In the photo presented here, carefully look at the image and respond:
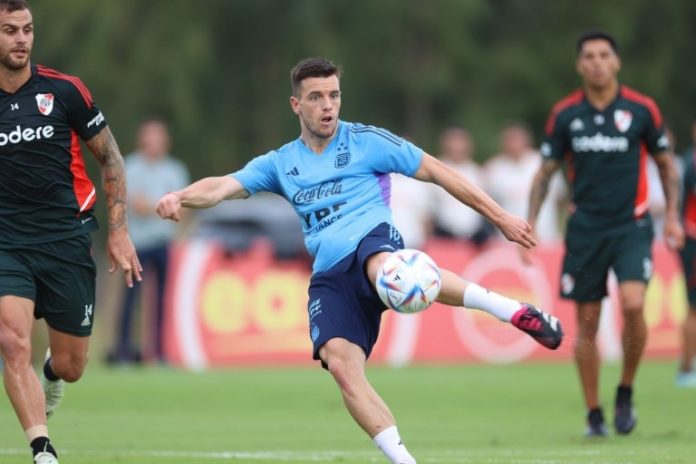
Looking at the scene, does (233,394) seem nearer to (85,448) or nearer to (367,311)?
(85,448)

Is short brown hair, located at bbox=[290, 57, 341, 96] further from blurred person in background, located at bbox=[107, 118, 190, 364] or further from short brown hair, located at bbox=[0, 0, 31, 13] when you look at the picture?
blurred person in background, located at bbox=[107, 118, 190, 364]

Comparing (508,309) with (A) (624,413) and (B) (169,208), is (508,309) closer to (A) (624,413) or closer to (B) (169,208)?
(B) (169,208)

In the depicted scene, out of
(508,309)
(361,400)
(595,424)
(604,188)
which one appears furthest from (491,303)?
(604,188)

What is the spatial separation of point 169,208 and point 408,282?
1.43m

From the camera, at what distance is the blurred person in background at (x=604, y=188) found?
1230 centimetres

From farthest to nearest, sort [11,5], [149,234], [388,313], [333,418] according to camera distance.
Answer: [388,313]
[149,234]
[333,418]
[11,5]

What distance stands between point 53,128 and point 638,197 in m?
4.91

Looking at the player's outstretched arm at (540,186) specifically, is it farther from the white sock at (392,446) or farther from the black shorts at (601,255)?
the white sock at (392,446)

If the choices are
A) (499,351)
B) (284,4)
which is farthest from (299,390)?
(284,4)

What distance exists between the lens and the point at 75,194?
399 inches

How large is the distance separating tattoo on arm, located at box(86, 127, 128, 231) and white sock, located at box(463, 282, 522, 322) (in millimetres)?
2440

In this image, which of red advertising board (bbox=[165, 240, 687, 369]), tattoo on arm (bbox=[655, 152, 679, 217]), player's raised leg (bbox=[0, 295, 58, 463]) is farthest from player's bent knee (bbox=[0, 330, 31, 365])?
red advertising board (bbox=[165, 240, 687, 369])

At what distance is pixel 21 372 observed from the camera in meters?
9.49

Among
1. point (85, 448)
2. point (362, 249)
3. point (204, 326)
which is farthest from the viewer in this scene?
point (204, 326)
